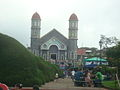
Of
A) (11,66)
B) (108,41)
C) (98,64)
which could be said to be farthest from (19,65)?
(108,41)

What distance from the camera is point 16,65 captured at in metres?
30.1

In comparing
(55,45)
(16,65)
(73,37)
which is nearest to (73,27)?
(73,37)

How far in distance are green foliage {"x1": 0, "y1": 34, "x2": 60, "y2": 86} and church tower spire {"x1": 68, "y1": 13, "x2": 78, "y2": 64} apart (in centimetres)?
10180

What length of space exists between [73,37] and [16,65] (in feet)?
356

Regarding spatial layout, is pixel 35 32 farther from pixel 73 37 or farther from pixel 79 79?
pixel 79 79

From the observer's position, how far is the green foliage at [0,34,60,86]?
28.8m

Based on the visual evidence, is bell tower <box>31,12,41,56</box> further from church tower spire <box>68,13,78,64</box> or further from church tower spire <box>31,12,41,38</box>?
church tower spire <box>68,13,78,64</box>

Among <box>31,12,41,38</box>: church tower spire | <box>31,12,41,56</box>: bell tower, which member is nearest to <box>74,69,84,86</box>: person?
<box>31,12,41,56</box>: bell tower

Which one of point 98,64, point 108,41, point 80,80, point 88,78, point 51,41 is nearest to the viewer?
point 88,78

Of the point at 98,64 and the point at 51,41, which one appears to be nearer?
the point at 98,64

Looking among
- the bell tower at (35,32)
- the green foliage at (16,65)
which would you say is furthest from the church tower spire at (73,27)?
the green foliage at (16,65)

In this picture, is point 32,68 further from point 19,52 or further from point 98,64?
point 98,64

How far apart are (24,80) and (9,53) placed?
3138 mm

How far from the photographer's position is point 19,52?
31797mm
